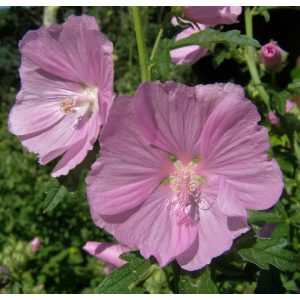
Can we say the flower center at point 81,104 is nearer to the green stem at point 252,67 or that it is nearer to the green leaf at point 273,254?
the green leaf at point 273,254

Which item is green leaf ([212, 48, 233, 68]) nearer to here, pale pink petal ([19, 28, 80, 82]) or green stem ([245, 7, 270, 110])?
green stem ([245, 7, 270, 110])

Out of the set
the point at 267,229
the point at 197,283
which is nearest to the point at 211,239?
the point at 197,283

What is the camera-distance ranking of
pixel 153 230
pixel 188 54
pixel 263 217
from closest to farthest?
pixel 153 230
pixel 263 217
pixel 188 54

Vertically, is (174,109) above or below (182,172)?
above

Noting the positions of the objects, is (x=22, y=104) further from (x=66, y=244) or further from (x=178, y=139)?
(x=66, y=244)

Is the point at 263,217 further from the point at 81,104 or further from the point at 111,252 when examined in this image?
the point at 81,104

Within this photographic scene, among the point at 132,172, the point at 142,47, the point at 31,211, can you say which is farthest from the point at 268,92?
the point at 31,211

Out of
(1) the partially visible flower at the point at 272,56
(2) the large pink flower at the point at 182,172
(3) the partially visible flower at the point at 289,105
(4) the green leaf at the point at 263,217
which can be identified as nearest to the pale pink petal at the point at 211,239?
(2) the large pink flower at the point at 182,172
